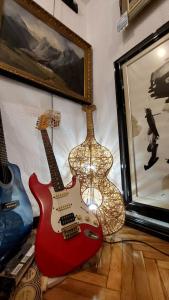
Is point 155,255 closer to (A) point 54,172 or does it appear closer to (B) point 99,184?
(B) point 99,184

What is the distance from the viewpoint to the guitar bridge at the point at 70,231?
0.61m

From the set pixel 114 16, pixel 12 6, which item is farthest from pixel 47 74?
pixel 114 16

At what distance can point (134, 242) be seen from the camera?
2.59 feet

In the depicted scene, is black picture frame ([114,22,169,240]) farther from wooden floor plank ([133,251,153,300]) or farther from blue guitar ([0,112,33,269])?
blue guitar ([0,112,33,269])

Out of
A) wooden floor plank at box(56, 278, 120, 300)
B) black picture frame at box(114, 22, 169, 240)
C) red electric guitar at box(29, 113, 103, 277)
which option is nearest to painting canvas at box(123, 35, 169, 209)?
black picture frame at box(114, 22, 169, 240)

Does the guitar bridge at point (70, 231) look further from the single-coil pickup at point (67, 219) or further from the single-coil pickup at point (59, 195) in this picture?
the single-coil pickup at point (59, 195)

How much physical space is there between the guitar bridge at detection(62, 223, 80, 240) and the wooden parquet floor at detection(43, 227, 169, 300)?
131 mm

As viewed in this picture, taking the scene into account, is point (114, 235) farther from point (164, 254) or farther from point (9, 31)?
point (9, 31)

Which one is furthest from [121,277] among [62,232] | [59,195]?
[59,195]

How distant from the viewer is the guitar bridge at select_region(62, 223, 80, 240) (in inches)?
23.9

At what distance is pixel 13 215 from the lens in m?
0.65

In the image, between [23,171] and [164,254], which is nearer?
[164,254]

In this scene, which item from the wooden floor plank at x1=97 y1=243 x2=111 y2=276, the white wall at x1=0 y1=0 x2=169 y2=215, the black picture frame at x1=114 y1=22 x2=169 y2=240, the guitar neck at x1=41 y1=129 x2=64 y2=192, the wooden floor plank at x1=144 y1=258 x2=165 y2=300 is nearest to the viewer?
the wooden floor plank at x1=144 y1=258 x2=165 y2=300

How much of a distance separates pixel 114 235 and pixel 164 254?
26cm
